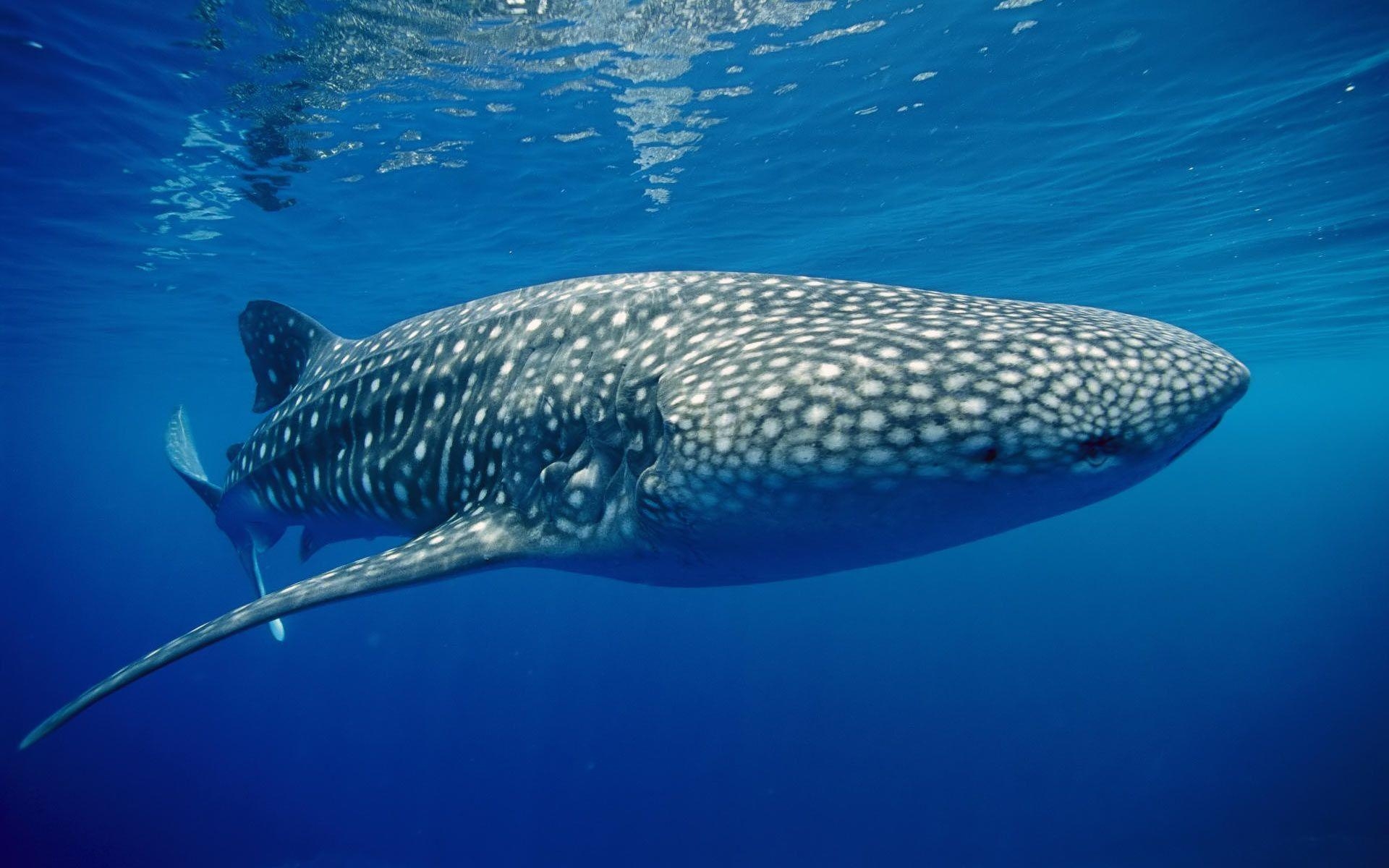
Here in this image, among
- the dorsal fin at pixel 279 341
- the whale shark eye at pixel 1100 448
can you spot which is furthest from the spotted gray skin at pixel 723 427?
the dorsal fin at pixel 279 341

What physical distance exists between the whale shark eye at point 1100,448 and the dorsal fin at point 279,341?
249 inches

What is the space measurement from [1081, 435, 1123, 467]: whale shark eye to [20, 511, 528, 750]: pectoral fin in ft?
8.16

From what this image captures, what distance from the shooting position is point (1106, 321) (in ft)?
9.20

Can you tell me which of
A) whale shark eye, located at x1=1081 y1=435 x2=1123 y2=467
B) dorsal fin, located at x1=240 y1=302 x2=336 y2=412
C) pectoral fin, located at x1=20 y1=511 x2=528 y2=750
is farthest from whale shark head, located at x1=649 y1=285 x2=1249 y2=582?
dorsal fin, located at x1=240 y1=302 x2=336 y2=412

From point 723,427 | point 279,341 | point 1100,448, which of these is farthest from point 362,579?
point 279,341

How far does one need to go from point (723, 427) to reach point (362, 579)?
190 cm

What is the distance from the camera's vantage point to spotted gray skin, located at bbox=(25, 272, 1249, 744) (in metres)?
2.35

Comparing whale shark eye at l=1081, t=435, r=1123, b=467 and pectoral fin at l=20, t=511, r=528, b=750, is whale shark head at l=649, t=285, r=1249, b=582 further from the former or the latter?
pectoral fin at l=20, t=511, r=528, b=750

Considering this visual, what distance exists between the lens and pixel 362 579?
3262mm

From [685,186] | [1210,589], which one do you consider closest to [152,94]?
[685,186]

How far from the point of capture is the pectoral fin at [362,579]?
3.10 meters

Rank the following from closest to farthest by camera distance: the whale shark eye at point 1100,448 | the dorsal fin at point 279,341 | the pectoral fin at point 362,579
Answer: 1. the whale shark eye at point 1100,448
2. the pectoral fin at point 362,579
3. the dorsal fin at point 279,341

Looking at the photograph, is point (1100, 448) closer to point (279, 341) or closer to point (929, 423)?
point (929, 423)

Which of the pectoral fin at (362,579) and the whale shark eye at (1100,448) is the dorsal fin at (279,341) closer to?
the pectoral fin at (362,579)
